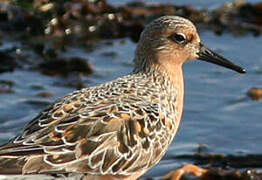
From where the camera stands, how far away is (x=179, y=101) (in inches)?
286

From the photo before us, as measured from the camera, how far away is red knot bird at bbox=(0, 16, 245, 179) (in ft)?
20.0

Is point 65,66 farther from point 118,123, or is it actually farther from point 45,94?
point 118,123

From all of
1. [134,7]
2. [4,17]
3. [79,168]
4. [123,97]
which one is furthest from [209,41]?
[79,168]

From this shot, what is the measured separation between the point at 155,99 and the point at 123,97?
14.3 inches

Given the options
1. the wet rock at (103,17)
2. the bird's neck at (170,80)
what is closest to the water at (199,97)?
the wet rock at (103,17)

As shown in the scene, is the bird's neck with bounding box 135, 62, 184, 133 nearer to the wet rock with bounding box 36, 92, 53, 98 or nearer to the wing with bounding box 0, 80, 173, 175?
the wing with bounding box 0, 80, 173, 175

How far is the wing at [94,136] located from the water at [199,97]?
1181 mm

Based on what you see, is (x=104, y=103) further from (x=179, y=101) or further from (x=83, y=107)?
(x=179, y=101)

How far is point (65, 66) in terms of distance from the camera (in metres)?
9.89

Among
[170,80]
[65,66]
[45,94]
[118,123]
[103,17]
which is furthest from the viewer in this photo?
[103,17]

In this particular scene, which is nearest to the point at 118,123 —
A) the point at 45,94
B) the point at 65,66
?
the point at 45,94

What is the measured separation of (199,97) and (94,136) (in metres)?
3.15

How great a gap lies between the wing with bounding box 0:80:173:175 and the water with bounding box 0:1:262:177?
46.5 inches

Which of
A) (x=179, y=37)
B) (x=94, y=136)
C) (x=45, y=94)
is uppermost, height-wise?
(x=179, y=37)
